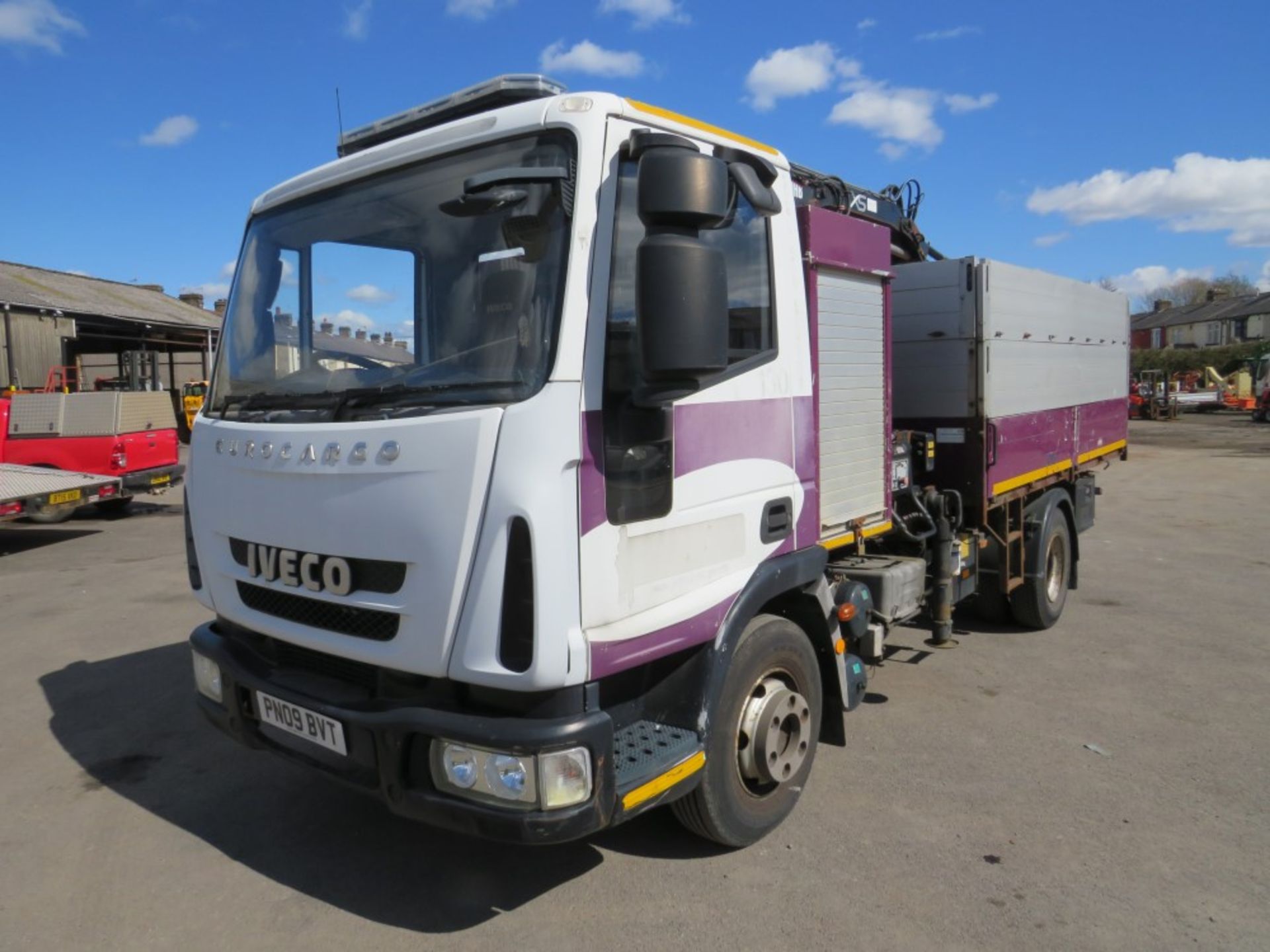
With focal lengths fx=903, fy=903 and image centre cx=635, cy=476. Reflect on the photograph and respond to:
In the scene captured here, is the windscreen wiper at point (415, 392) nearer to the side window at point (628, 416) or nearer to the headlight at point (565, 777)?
the side window at point (628, 416)

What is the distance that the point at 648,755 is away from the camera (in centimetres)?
298

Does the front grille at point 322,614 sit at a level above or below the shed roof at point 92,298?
below

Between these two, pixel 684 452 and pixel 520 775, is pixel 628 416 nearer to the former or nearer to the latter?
pixel 684 452

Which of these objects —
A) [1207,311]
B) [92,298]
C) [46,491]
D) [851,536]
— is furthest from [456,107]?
[1207,311]

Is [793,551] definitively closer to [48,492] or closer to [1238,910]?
[1238,910]

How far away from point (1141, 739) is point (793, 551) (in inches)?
99.7

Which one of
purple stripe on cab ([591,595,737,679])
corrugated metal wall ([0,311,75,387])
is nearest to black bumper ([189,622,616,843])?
purple stripe on cab ([591,595,737,679])

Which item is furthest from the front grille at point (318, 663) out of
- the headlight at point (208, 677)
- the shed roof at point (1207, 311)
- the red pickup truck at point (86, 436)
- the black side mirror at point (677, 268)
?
the shed roof at point (1207, 311)

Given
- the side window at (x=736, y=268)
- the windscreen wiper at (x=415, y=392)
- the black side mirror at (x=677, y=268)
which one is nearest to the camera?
A: the black side mirror at (x=677, y=268)

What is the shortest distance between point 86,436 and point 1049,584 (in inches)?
491

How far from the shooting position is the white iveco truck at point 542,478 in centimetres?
265

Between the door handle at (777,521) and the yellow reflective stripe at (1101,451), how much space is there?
4.73m

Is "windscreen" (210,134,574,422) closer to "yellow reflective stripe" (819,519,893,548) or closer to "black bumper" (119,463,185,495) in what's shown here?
"yellow reflective stripe" (819,519,893,548)

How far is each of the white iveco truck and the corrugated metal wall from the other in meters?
20.8
